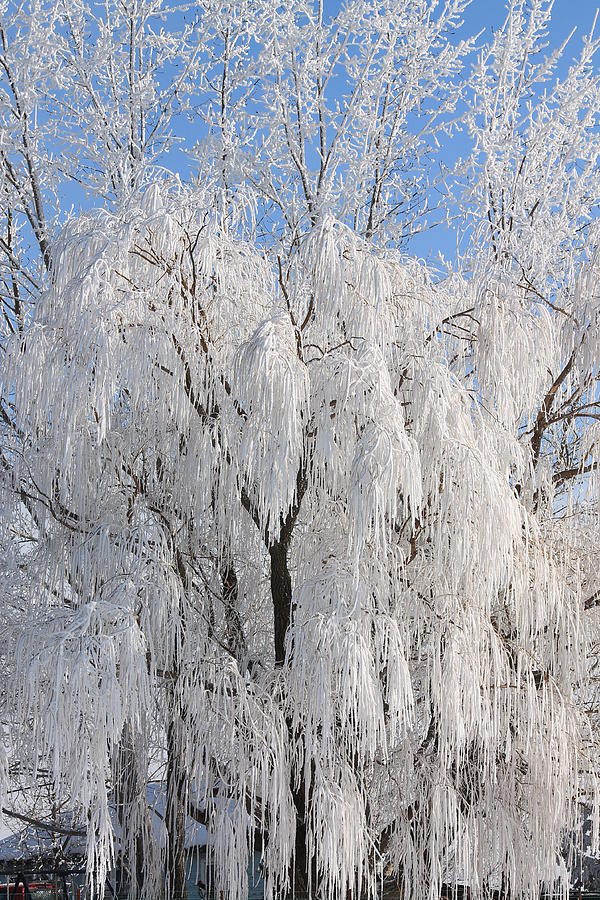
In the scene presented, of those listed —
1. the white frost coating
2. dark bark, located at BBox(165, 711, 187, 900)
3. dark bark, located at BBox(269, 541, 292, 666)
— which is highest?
the white frost coating

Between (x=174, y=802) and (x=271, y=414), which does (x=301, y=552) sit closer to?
(x=271, y=414)

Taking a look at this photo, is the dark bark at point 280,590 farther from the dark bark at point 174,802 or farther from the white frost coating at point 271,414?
the white frost coating at point 271,414

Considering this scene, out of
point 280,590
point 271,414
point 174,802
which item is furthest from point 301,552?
point 174,802

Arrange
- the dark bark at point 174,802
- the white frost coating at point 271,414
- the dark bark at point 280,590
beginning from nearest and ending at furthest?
the white frost coating at point 271,414 → the dark bark at point 174,802 → the dark bark at point 280,590

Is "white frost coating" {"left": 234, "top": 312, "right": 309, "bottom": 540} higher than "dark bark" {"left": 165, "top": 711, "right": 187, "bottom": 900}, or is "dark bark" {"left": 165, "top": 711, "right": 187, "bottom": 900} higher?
"white frost coating" {"left": 234, "top": 312, "right": 309, "bottom": 540}

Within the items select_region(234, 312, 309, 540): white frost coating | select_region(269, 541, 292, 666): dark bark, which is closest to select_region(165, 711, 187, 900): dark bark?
select_region(269, 541, 292, 666): dark bark

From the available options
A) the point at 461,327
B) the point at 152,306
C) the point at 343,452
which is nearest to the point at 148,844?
the point at 343,452

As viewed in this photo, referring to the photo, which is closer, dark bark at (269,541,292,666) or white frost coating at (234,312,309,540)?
white frost coating at (234,312,309,540)

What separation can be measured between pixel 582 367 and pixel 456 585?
1.22 meters

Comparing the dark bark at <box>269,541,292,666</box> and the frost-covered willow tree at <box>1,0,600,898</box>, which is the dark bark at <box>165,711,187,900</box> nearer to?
the frost-covered willow tree at <box>1,0,600,898</box>

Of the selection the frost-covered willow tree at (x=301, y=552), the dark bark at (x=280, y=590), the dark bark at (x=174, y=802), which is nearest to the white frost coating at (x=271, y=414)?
the frost-covered willow tree at (x=301, y=552)

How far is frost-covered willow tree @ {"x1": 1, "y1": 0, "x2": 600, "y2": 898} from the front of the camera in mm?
3637

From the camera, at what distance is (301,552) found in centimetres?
443

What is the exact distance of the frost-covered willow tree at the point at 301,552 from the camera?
364 centimetres
